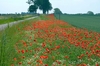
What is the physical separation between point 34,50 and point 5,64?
334cm

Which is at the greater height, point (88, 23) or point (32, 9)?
point (88, 23)

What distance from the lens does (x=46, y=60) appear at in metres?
7.79

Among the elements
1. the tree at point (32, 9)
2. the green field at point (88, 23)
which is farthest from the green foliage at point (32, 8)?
the green field at point (88, 23)

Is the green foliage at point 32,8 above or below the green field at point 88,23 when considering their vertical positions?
below

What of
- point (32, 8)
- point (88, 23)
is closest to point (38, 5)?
point (32, 8)

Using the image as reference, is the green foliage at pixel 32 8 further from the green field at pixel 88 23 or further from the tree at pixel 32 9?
the green field at pixel 88 23

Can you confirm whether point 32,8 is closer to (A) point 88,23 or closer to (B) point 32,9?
(B) point 32,9

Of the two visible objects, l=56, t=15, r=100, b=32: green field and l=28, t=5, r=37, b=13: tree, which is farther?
l=28, t=5, r=37, b=13: tree

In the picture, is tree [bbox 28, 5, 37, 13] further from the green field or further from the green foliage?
the green field

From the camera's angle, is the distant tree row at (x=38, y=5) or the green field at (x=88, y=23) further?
the distant tree row at (x=38, y=5)

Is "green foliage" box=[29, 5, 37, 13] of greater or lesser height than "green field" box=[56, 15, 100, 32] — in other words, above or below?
below

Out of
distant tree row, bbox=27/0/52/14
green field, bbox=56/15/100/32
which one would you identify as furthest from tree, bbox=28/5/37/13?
green field, bbox=56/15/100/32

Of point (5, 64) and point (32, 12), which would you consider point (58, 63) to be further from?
point (32, 12)

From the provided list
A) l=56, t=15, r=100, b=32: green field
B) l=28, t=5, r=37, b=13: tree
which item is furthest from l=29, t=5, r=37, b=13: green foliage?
l=56, t=15, r=100, b=32: green field
